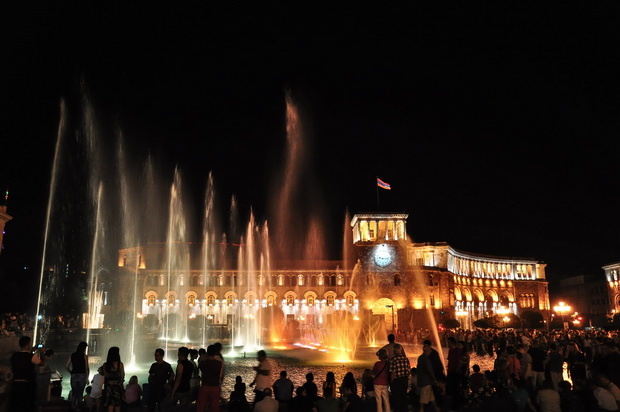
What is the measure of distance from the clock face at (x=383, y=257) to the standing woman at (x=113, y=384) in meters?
68.2

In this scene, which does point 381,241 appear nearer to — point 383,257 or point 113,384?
point 383,257

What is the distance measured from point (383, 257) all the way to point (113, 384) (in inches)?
2712

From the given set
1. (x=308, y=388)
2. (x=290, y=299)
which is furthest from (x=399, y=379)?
(x=290, y=299)

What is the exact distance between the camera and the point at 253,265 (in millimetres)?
76125

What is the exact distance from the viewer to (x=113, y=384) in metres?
9.52

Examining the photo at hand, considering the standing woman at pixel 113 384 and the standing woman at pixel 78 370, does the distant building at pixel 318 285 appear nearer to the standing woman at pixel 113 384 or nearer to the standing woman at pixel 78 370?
the standing woman at pixel 78 370

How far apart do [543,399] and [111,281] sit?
59173 mm

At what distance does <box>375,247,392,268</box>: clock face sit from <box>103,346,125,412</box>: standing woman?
224 ft

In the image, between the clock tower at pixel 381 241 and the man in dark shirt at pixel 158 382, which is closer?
the man in dark shirt at pixel 158 382

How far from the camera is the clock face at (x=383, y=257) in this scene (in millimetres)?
76375

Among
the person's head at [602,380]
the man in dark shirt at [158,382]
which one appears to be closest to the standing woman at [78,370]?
the man in dark shirt at [158,382]

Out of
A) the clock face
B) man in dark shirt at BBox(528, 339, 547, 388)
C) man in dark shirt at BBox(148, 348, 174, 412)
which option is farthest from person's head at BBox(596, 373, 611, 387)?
the clock face

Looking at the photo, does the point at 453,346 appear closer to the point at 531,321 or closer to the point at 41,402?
the point at 41,402

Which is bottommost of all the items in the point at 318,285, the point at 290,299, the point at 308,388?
the point at 308,388
